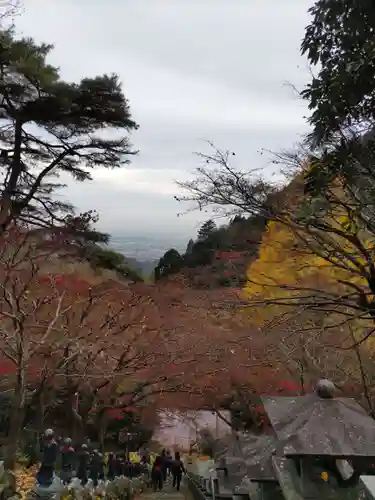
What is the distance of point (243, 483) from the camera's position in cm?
711

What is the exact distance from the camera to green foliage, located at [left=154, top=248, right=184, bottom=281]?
29223 millimetres

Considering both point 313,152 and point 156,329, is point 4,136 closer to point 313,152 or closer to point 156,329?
point 156,329

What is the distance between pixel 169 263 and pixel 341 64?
26.0 m

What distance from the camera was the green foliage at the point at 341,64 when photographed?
16.9 feet

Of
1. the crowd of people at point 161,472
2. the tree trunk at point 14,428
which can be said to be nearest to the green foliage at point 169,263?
the crowd of people at point 161,472

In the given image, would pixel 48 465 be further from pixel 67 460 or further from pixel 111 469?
pixel 111 469

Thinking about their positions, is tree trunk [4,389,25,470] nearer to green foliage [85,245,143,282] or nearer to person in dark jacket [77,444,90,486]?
person in dark jacket [77,444,90,486]

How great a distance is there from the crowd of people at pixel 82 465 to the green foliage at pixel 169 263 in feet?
39.2

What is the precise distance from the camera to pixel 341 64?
545 cm

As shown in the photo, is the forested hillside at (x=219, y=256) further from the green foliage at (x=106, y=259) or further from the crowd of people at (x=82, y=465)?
the crowd of people at (x=82, y=465)

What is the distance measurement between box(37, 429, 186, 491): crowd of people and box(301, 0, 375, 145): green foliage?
4721 mm

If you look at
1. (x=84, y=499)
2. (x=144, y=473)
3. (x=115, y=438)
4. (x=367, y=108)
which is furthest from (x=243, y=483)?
(x=115, y=438)

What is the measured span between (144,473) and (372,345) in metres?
10.4

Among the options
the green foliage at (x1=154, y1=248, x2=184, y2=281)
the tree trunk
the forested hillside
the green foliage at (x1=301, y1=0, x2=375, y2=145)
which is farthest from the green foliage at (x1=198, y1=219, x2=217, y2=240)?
the green foliage at (x1=154, y1=248, x2=184, y2=281)
